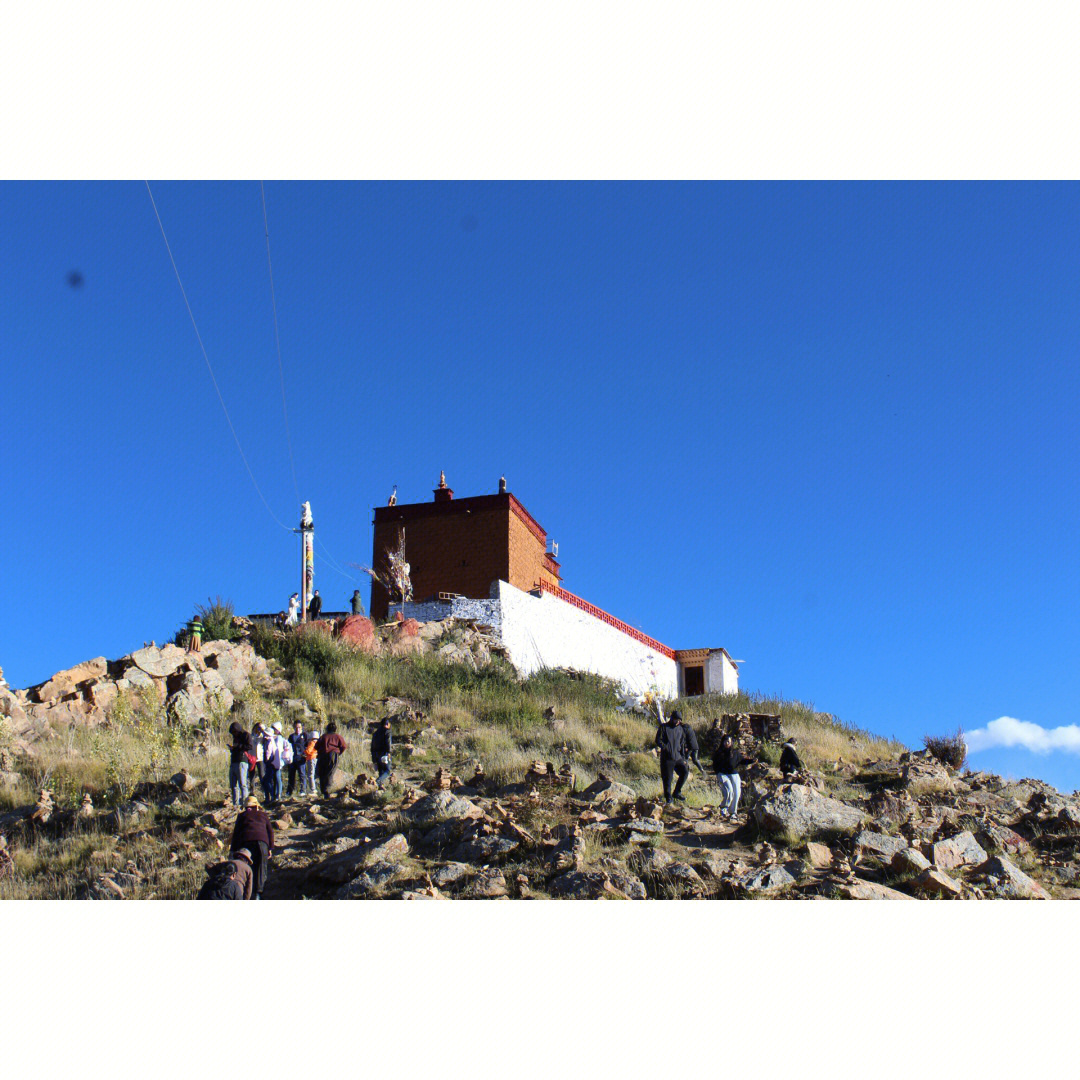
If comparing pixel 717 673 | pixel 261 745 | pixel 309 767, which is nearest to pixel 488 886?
pixel 261 745

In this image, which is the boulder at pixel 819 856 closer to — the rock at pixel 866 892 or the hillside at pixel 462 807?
the hillside at pixel 462 807

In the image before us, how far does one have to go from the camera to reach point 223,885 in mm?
7305

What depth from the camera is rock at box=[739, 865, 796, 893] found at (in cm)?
782

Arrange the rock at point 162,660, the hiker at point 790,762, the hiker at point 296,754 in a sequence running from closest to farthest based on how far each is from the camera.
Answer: the hiker at point 296,754 → the hiker at point 790,762 → the rock at point 162,660

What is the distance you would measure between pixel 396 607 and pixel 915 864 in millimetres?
19966

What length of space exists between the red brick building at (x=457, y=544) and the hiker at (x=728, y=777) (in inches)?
628

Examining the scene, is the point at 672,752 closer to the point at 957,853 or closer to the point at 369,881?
the point at 957,853

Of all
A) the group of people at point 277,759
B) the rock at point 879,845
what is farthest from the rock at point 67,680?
the rock at point 879,845

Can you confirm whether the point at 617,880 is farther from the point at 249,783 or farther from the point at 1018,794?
the point at 1018,794

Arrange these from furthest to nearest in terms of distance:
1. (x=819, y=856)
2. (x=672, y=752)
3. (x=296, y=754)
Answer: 1. (x=296, y=754)
2. (x=672, y=752)
3. (x=819, y=856)

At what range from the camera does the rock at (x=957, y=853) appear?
877 cm

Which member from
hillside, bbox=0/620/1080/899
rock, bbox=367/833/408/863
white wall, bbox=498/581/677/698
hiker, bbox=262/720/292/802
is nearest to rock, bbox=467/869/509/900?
hillside, bbox=0/620/1080/899

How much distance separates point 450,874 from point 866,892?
370cm

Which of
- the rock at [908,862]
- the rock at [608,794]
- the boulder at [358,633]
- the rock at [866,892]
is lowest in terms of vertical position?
the rock at [866,892]
